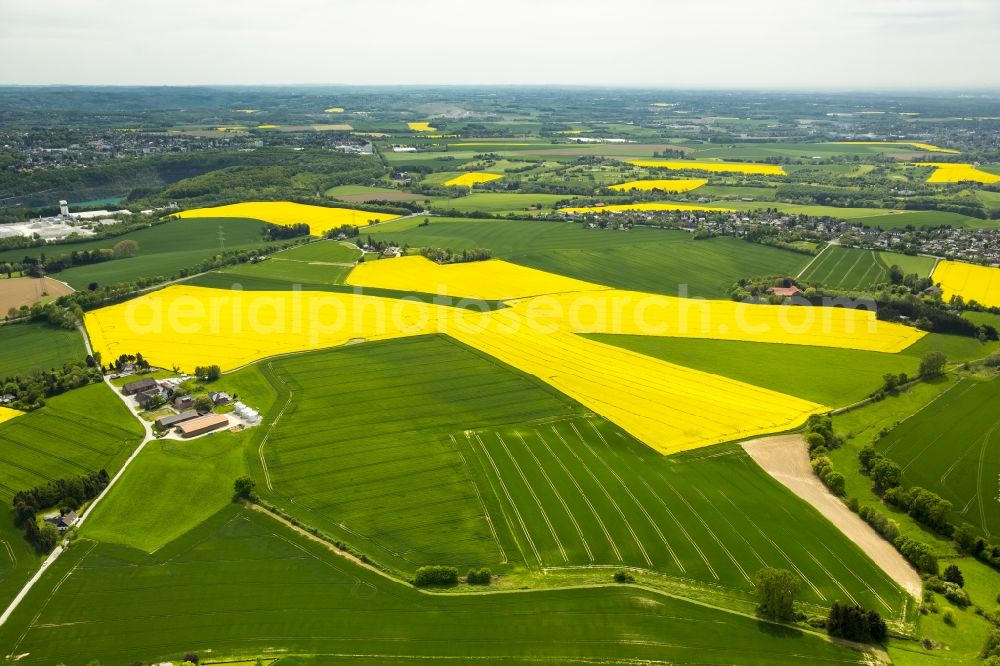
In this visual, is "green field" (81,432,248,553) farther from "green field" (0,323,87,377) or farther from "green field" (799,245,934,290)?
"green field" (799,245,934,290)

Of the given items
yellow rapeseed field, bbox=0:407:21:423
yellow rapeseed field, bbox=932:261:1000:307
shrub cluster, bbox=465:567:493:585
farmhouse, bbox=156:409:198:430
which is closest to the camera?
shrub cluster, bbox=465:567:493:585

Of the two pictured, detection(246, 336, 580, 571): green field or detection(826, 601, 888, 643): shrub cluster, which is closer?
detection(826, 601, 888, 643): shrub cluster

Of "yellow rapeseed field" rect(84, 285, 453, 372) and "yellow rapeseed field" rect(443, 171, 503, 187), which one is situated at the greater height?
"yellow rapeseed field" rect(443, 171, 503, 187)

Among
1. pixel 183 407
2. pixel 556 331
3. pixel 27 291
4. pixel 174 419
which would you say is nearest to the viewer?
pixel 174 419

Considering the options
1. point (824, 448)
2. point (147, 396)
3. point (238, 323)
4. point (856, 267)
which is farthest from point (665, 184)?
point (147, 396)

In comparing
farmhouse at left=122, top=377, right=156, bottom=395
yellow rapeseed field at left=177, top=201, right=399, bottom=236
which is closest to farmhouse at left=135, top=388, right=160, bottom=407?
farmhouse at left=122, top=377, right=156, bottom=395

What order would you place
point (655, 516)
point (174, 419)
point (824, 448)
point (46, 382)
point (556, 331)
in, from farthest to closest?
point (556, 331) → point (46, 382) → point (174, 419) → point (824, 448) → point (655, 516)

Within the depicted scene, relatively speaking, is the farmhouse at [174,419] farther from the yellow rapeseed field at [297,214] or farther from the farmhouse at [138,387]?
the yellow rapeseed field at [297,214]

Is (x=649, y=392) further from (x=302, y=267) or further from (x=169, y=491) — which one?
(x=302, y=267)
